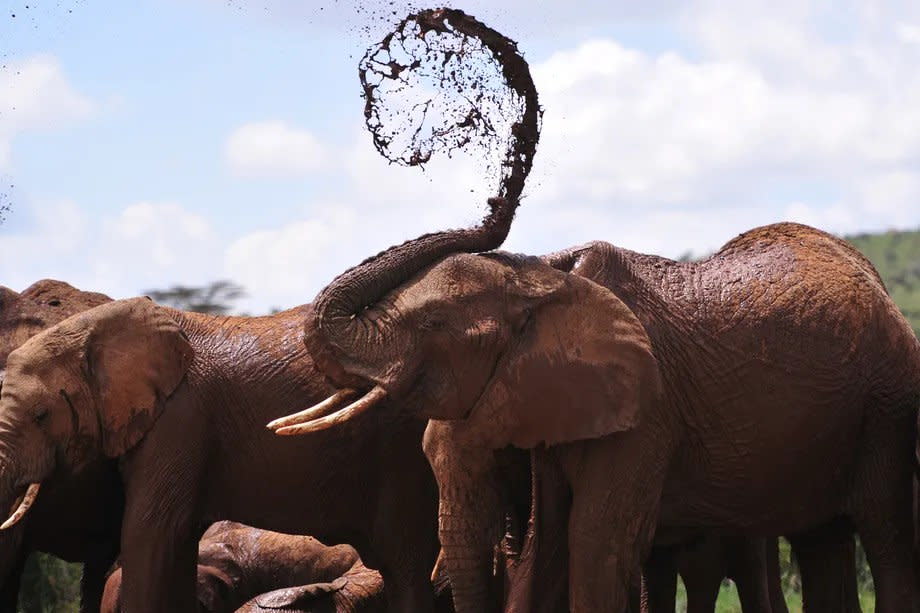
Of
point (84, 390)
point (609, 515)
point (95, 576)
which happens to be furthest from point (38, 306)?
point (609, 515)

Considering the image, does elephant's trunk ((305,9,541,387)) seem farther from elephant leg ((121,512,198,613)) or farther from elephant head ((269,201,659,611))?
elephant leg ((121,512,198,613))

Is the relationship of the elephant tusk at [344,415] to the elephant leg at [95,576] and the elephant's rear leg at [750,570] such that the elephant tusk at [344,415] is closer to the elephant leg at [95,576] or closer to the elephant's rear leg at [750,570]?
the elephant's rear leg at [750,570]

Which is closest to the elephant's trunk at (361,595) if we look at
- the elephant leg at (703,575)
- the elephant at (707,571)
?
the elephant at (707,571)

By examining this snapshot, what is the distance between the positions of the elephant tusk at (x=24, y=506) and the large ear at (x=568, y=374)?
260cm

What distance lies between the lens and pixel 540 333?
24.9 feet

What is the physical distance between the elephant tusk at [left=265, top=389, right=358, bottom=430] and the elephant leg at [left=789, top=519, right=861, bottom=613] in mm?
2741

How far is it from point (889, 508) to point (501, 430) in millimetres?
1861

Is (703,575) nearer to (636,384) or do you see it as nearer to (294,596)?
(294,596)

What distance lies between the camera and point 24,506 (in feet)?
30.0

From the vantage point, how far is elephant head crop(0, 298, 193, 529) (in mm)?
9250

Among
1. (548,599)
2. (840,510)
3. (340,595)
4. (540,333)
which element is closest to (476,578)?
(548,599)

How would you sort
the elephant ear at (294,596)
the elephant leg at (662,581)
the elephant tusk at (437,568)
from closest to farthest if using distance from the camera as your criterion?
1. the elephant tusk at (437,568)
2. the elephant leg at (662,581)
3. the elephant ear at (294,596)

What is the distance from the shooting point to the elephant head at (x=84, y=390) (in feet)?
30.3

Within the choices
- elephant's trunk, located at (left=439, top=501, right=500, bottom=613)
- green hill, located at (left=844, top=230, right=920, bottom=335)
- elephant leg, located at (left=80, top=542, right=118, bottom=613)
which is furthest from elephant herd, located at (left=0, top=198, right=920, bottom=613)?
green hill, located at (left=844, top=230, right=920, bottom=335)
